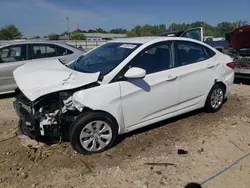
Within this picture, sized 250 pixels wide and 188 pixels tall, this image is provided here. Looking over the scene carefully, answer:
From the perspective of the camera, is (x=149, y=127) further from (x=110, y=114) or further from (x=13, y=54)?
(x=13, y=54)

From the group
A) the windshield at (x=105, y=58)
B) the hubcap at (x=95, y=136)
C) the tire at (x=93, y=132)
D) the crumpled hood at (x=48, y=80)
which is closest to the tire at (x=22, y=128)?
the crumpled hood at (x=48, y=80)

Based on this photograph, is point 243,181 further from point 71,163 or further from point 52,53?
point 52,53

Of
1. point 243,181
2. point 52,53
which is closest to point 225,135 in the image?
point 243,181

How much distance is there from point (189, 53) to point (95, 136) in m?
2.30

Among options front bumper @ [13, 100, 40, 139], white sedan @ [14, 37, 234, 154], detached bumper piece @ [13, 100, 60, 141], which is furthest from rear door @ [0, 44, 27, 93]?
detached bumper piece @ [13, 100, 60, 141]

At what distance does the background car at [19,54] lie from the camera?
6.95m

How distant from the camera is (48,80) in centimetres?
383

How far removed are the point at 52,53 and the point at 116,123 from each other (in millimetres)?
4385

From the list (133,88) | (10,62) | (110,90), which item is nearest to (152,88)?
(133,88)

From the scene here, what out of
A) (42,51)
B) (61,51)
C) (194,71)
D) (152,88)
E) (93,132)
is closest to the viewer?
(93,132)

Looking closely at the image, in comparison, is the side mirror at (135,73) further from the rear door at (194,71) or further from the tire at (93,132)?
the rear door at (194,71)

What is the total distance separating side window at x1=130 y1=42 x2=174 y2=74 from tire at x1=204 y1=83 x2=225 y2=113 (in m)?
1.25

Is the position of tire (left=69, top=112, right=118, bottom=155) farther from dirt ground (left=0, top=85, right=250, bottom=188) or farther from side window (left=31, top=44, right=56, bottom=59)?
side window (left=31, top=44, right=56, bottom=59)

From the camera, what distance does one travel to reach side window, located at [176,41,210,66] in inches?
186
